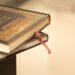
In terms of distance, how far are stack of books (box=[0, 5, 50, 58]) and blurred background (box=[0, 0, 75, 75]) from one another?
59cm

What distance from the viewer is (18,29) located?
62 cm

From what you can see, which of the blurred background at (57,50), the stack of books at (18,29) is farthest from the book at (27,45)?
the blurred background at (57,50)

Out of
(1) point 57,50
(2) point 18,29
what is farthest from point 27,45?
(1) point 57,50

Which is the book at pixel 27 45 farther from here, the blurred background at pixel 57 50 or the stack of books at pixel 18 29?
the blurred background at pixel 57 50

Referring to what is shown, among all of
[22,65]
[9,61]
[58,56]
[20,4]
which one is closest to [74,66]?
[58,56]

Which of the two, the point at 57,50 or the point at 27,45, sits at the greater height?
the point at 57,50

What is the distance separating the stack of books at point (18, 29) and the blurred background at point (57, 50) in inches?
23.4

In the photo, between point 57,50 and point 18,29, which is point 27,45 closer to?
point 18,29

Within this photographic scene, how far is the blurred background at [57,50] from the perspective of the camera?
1.28 m

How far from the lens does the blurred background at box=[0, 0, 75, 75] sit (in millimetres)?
1275

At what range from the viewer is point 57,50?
1.29 meters

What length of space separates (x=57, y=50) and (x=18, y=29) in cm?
70

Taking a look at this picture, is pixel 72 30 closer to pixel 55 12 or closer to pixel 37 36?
pixel 55 12

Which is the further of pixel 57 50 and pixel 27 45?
pixel 57 50
